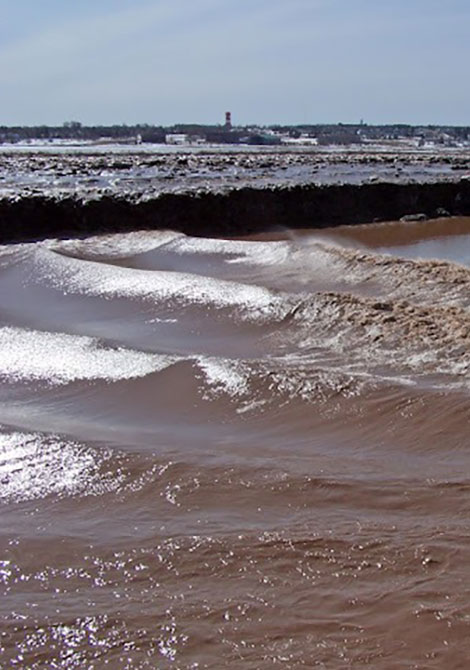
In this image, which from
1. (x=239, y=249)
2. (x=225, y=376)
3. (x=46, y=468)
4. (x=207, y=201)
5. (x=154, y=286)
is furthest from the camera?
(x=207, y=201)

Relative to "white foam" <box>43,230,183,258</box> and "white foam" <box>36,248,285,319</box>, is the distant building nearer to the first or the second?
"white foam" <box>43,230,183,258</box>

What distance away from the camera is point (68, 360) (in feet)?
29.7

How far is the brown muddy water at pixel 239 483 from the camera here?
3.80 meters

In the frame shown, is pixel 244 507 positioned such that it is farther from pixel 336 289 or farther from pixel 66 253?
pixel 66 253

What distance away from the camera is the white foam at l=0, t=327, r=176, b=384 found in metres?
8.48

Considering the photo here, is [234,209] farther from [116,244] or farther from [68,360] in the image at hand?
[68,360]

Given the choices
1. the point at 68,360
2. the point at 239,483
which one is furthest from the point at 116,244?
the point at 239,483

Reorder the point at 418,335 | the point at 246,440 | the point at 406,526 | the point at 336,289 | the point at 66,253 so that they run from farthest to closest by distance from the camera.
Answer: the point at 66,253 → the point at 336,289 → the point at 418,335 → the point at 246,440 → the point at 406,526

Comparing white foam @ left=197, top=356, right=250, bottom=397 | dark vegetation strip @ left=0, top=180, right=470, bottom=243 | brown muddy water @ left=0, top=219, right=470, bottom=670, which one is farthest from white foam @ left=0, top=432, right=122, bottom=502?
dark vegetation strip @ left=0, top=180, right=470, bottom=243

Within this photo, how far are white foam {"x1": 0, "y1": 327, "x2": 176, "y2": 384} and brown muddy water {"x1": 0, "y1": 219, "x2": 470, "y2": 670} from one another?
0.11ft

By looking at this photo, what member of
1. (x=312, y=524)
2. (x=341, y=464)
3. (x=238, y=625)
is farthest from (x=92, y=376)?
(x=238, y=625)

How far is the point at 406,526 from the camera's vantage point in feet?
15.7

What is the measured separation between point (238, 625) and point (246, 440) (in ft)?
9.14

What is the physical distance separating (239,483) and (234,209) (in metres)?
17.7
